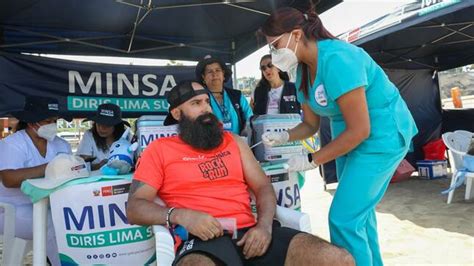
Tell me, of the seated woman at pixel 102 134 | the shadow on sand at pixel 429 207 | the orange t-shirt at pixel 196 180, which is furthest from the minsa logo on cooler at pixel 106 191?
the shadow on sand at pixel 429 207

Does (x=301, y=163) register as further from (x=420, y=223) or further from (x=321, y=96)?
(x=420, y=223)

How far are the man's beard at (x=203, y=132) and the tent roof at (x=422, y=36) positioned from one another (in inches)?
136

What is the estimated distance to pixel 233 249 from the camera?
1.55m

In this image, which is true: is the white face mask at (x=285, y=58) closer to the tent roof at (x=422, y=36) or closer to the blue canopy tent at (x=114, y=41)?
the blue canopy tent at (x=114, y=41)

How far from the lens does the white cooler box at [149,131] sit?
2.22 metres

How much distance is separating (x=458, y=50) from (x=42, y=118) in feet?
24.1

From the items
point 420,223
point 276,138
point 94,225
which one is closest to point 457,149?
point 420,223

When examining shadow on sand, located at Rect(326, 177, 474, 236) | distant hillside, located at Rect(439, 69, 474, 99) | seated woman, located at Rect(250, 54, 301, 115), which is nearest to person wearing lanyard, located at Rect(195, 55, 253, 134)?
seated woman, located at Rect(250, 54, 301, 115)

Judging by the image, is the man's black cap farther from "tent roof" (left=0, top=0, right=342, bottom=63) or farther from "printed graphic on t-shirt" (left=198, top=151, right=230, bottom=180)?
"tent roof" (left=0, top=0, right=342, bottom=63)

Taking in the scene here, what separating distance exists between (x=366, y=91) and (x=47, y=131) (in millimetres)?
2181

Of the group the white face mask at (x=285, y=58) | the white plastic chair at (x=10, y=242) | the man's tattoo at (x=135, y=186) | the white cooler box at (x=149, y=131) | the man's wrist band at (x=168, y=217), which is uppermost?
the white face mask at (x=285, y=58)

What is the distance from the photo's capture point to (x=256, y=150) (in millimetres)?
2432

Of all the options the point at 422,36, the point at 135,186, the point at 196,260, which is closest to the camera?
the point at 196,260

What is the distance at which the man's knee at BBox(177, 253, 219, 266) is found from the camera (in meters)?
1.43
